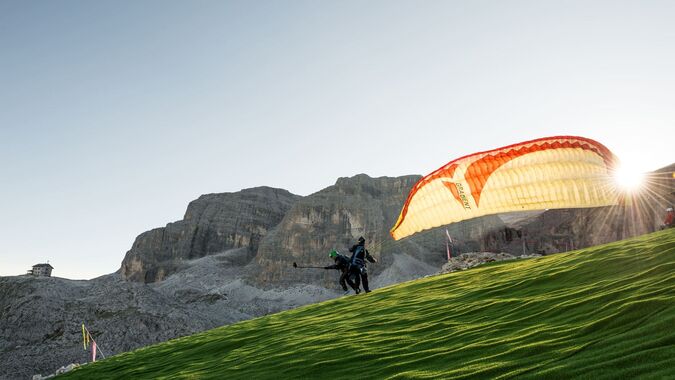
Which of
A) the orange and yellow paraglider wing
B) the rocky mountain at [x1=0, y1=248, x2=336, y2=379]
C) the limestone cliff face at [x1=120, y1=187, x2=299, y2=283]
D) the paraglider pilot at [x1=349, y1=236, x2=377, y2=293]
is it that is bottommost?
the rocky mountain at [x1=0, y1=248, x2=336, y2=379]

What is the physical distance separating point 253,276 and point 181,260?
37003 mm

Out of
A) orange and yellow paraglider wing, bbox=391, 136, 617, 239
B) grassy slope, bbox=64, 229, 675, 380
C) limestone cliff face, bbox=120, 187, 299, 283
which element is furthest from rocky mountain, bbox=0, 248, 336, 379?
limestone cliff face, bbox=120, 187, 299, 283

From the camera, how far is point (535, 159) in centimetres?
1330

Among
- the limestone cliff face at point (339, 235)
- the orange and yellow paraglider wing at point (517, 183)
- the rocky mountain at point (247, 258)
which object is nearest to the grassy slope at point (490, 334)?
the orange and yellow paraglider wing at point (517, 183)

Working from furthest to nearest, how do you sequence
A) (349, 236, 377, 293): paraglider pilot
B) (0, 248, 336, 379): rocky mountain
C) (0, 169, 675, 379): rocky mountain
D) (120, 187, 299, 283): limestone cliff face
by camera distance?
(120, 187, 299, 283): limestone cliff face
(0, 169, 675, 379): rocky mountain
(0, 248, 336, 379): rocky mountain
(349, 236, 377, 293): paraglider pilot

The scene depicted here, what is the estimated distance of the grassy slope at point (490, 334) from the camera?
16.7 ft

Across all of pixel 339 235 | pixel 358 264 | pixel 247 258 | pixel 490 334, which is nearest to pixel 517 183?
pixel 358 264

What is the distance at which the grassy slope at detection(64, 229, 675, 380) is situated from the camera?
16.7ft

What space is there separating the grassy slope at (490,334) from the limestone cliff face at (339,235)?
108695mm

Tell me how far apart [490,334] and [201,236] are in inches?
6356

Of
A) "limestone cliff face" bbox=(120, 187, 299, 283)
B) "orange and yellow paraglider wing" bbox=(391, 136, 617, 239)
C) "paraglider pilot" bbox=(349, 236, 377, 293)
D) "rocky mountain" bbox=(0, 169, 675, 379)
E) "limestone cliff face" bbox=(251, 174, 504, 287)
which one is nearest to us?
"orange and yellow paraglider wing" bbox=(391, 136, 617, 239)

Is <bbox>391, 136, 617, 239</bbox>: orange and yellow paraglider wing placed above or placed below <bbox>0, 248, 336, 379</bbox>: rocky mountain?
above

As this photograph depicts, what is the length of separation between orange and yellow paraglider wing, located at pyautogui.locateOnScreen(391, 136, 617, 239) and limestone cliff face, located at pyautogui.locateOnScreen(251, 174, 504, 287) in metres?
107

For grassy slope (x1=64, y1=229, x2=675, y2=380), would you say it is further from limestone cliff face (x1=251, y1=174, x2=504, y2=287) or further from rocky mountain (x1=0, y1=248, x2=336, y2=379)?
limestone cliff face (x1=251, y1=174, x2=504, y2=287)
